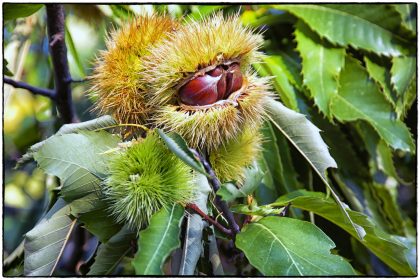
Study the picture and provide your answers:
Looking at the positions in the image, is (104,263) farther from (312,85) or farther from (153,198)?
(312,85)

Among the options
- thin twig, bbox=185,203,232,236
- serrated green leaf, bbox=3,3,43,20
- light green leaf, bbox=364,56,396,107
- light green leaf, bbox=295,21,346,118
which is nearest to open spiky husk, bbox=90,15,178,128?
thin twig, bbox=185,203,232,236

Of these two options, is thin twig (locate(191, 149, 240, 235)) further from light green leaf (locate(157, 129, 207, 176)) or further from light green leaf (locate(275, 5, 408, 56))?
light green leaf (locate(275, 5, 408, 56))

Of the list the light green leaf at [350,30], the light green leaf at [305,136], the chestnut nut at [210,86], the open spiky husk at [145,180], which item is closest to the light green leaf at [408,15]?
the light green leaf at [350,30]

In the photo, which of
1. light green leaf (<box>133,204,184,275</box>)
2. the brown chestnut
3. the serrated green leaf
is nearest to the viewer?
light green leaf (<box>133,204,184,275</box>)

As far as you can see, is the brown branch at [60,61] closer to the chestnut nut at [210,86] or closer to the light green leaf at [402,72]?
the chestnut nut at [210,86]

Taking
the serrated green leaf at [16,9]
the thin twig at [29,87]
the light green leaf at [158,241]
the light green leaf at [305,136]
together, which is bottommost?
the light green leaf at [158,241]

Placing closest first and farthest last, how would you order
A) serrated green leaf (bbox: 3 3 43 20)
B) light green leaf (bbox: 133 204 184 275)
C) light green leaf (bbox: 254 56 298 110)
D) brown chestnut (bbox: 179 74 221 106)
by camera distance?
light green leaf (bbox: 133 204 184 275)
brown chestnut (bbox: 179 74 221 106)
serrated green leaf (bbox: 3 3 43 20)
light green leaf (bbox: 254 56 298 110)

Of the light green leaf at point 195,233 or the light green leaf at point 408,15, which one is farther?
the light green leaf at point 408,15

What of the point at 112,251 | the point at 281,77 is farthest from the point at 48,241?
the point at 281,77
